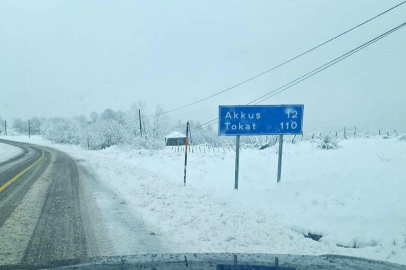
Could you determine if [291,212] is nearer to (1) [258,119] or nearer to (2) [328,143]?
(1) [258,119]

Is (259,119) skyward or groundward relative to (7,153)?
skyward

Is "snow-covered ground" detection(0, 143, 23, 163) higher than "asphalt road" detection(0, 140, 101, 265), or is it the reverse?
"asphalt road" detection(0, 140, 101, 265)

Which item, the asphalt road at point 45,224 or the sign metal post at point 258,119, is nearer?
the asphalt road at point 45,224

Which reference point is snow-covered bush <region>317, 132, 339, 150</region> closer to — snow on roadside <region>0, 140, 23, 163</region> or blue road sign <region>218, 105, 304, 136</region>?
blue road sign <region>218, 105, 304, 136</region>

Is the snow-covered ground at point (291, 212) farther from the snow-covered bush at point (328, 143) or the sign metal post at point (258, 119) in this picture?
the snow-covered bush at point (328, 143)

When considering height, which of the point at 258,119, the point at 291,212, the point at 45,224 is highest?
the point at 258,119

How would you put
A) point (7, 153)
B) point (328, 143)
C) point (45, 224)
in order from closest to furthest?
point (45, 224) < point (328, 143) < point (7, 153)

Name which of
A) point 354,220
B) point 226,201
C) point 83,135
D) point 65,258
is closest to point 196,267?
point 65,258

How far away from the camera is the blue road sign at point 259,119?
11.2m

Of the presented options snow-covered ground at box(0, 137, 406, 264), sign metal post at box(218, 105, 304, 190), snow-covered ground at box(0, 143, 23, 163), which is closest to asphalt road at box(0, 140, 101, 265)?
snow-covered ground at box(0, 137, 406, 264)

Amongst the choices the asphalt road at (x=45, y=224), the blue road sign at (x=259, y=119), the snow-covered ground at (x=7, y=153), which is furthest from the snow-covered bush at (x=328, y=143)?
the snow-covered ground at (x=7, y=153)

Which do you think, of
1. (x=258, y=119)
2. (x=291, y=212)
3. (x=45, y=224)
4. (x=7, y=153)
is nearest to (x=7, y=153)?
(x=7, y=153)

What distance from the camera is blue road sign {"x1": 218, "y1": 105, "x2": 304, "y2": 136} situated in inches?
442

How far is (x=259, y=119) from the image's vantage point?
11.3m
